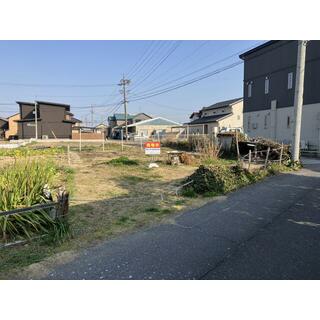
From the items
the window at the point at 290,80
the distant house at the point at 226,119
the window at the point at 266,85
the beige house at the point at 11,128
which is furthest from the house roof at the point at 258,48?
the beige house at the point at 11,128

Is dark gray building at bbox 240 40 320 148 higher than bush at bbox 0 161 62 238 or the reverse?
higher

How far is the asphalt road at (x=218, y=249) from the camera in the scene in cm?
305

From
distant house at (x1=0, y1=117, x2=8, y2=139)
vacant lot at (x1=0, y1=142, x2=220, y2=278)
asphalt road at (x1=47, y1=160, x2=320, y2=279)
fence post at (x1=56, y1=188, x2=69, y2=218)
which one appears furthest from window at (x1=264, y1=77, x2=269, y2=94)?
distant house at (x1=0, y1=117, x2=8, y2=139)

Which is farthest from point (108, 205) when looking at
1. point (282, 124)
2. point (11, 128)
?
point (11, 128)

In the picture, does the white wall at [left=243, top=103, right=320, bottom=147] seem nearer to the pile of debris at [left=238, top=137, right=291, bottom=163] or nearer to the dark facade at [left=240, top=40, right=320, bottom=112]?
the dark facade at [left=240, top=40, right=320, bottom=112]

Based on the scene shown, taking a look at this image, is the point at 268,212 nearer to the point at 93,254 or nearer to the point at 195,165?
the point at 93,254

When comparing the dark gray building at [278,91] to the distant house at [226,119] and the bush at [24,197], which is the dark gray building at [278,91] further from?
the bush at [24,197]


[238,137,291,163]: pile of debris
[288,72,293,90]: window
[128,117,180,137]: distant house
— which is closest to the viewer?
[238,137,291,163]: pile of debris

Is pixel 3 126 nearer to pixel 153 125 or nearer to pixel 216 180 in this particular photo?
pixel 153 125

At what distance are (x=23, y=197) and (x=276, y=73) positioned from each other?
2301 centimetres

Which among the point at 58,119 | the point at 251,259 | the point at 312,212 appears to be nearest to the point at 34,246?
Answer: the point at 251,259

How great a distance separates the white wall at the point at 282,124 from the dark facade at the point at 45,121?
2987cm

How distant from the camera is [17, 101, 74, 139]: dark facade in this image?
139 ft

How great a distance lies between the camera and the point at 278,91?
73.6ft
